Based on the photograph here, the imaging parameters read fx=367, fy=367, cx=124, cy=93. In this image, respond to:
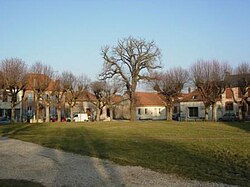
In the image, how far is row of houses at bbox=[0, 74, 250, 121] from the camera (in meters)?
70.7

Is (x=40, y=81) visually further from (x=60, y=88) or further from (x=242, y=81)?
(x=242, y=81)

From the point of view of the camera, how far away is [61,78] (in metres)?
70.3

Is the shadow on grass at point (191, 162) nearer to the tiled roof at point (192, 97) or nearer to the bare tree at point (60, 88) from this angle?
the bare tree at point (60, 88)

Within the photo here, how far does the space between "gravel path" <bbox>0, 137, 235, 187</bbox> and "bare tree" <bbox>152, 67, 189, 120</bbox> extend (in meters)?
49.2

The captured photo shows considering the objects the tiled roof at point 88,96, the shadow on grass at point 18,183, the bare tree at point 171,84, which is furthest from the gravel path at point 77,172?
the tiled roof at point 88,96

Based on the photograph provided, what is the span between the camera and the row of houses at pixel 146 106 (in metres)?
70.7

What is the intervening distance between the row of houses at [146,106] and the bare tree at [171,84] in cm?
389

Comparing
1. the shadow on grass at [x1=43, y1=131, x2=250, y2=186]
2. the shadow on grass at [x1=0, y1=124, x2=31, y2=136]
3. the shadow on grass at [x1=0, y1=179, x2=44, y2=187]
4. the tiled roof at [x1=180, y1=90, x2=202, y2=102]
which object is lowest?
the shadow on grass at [x1=0, y1=179, x2=44, y2=187]

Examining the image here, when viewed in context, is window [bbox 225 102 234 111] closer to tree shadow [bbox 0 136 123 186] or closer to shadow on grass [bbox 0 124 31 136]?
shadow on grass [bbox 0 124 31 136]

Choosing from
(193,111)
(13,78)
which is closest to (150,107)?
(193,111)

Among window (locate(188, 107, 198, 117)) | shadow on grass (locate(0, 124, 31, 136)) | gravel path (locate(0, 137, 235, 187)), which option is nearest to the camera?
gravel path (locate(0, 137, 235, 187))

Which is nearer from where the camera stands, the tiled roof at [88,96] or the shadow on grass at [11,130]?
the shadow on grass at [11,130]

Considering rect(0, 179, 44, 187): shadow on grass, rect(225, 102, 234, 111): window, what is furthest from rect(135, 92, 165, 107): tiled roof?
rect(0, 179, 44, 187): shadow on grass

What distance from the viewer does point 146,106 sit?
315 feet
